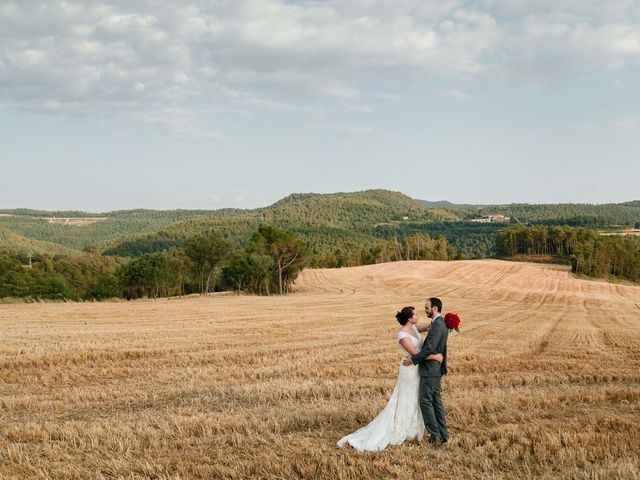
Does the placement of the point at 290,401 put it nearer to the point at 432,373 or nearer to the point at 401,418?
the point at 401,418

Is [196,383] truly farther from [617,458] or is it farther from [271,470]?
[617,458]

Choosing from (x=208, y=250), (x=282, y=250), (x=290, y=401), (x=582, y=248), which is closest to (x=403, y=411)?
(x=290, y=401)

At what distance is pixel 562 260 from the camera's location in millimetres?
145375

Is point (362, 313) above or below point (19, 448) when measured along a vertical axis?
below

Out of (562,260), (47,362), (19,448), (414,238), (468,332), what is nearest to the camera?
(19,448)

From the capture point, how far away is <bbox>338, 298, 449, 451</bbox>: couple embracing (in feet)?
33.3

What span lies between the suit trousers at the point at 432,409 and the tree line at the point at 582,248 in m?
119

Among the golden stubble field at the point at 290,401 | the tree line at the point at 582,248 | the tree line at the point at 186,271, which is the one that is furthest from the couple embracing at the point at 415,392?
the tree line at the point at 582,248

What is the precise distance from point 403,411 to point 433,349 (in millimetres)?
1286

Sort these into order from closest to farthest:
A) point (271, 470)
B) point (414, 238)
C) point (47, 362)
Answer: point (271, 470) < point (47, 362) < point (414, 238)

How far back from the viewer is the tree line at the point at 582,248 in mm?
120375

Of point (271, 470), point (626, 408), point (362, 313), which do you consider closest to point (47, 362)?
point (271, 470)

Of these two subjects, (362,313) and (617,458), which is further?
(362,313)

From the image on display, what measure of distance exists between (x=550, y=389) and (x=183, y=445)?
34.3 feet
